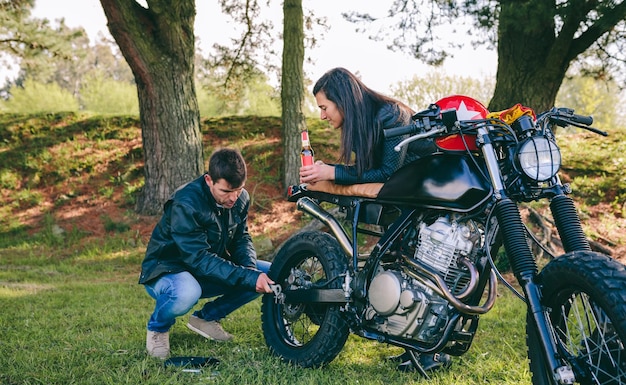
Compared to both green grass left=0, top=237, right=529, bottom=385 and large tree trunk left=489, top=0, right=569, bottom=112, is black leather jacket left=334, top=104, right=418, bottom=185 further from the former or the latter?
large tree trunk left=489, top=0, right=569, bottom=112

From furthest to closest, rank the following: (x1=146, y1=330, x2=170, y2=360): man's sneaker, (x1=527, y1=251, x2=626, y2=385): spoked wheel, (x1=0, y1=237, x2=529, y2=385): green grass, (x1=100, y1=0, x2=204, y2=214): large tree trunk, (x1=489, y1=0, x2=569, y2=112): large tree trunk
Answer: (x1=100, y1=0, x2=204, y2=214): large tree trunk → (x1=489, y1=0, x2=569, y2=112): large tree trunk → (x1=146, y1=330, x2=170, y2=360): man's sneaker → (x1=0, y1=237, x2=529, y2=385): green grass → (x1=527, y1=251, x2=626, y2=385): spoked wheel

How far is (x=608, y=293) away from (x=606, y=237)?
5711 millimetres

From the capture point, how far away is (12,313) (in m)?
4.71

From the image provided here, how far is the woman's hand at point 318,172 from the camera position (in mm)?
3264

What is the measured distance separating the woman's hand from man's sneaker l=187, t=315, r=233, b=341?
4.32 ft

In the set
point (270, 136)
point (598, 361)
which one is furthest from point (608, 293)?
point (270, 136)

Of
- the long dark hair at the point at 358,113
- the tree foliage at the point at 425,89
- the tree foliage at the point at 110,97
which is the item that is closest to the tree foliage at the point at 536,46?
the long dark hair at the point at 358,113

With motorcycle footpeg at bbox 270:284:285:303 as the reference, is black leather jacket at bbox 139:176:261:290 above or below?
above

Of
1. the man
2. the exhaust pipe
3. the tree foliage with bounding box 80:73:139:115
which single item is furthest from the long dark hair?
the tree foliage with bounding box 80:73:139:115

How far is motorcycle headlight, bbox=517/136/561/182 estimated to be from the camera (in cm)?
240

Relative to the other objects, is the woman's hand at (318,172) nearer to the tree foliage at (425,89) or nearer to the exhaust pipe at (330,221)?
the exhaust pipe at (330,221)

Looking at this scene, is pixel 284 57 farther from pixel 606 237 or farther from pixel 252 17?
pixel 606 237

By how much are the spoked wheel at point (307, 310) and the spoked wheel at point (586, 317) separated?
3.85ft

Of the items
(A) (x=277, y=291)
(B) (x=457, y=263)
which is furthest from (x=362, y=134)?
(A) (x=277, y=291)
